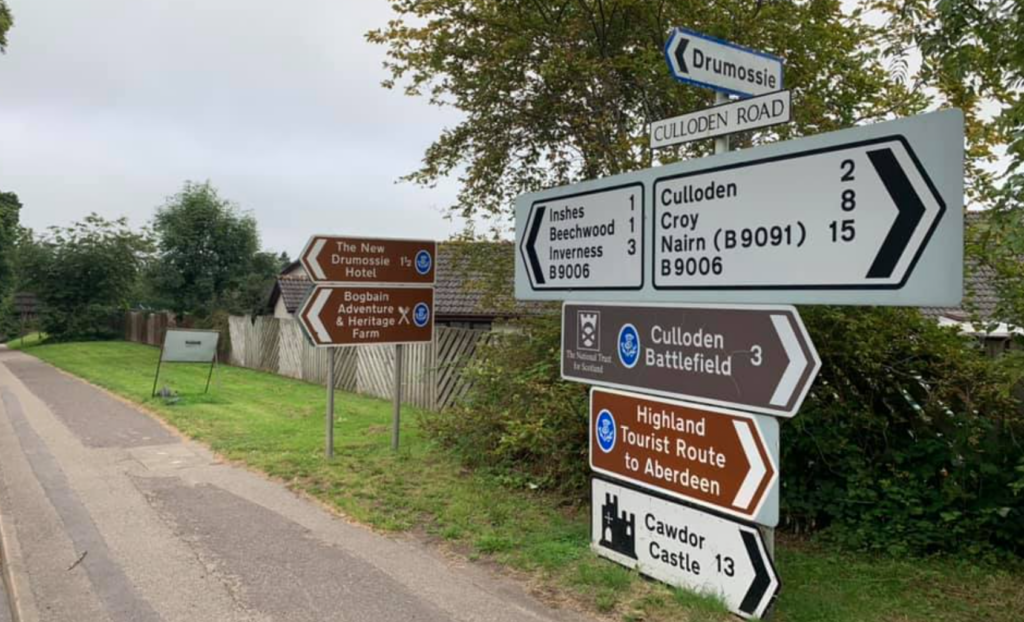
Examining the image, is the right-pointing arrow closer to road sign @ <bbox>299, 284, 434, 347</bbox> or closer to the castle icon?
the castle icon

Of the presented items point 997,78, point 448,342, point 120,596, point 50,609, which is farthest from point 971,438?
point 448,342

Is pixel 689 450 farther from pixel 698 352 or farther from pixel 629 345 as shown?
pixel 629 345

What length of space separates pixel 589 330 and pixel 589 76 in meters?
3.62

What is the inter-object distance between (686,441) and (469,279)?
4519 mm

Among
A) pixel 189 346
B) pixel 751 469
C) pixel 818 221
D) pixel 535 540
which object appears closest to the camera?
pixel 818 221

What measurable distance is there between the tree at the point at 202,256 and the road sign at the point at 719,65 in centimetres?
3779

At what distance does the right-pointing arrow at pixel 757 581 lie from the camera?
354cm

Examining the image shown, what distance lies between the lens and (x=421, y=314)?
29.4 feet

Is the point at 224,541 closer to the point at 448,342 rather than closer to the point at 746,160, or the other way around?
the point at 746,160

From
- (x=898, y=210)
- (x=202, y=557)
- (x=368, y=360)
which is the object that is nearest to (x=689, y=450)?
(x=898, y=210)

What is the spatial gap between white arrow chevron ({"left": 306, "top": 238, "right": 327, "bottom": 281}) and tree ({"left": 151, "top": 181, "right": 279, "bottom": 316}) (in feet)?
107

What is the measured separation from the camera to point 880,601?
4129mm

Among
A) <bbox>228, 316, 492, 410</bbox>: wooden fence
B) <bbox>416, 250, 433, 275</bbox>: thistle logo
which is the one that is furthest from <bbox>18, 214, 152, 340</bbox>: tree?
<bbox>416, 250, 433, 275</bbox>: thistle logo

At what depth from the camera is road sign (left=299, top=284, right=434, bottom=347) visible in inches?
322
